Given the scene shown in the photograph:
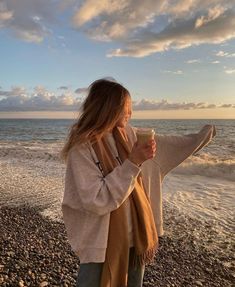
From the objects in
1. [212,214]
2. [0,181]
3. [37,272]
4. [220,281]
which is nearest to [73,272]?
[37,272]

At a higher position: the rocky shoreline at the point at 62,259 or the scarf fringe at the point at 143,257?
the scarf fringe at the point at 143,257

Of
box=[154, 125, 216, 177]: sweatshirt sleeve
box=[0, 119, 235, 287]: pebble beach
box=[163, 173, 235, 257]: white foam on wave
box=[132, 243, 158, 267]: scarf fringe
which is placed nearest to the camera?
box=[132, 243, 158, 267]: scarf fringe

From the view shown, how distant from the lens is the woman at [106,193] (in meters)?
2.12

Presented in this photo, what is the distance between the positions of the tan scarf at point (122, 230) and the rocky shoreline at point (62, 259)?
2.52m

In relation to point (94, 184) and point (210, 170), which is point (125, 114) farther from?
point (210, 170)

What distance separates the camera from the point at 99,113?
2.24 m

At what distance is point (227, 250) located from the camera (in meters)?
6.35

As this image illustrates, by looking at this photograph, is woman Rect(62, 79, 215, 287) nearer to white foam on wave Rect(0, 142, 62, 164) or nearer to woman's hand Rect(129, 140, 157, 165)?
woman's hand Rect(129, 140, 157, 165)

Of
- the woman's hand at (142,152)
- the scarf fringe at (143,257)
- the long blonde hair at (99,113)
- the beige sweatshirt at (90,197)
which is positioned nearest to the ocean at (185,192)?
the scarf fringe at (143,257)

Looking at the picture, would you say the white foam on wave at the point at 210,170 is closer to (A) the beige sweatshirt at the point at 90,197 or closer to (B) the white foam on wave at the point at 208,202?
(B) the white foam on wave at the point at 208,202

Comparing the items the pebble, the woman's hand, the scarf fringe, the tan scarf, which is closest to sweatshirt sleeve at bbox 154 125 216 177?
the tan scarf

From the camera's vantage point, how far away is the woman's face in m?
2.32

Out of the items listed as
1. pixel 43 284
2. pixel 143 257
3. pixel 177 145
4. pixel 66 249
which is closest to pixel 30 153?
pixel 66 249

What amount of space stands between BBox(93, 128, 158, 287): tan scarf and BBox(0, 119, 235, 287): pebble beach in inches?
99.9
